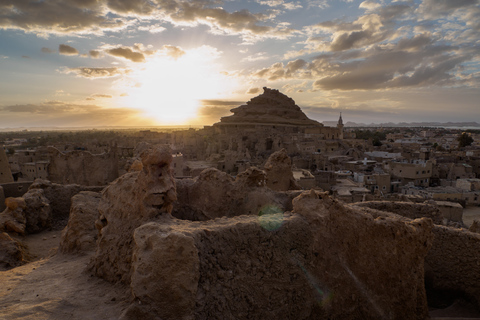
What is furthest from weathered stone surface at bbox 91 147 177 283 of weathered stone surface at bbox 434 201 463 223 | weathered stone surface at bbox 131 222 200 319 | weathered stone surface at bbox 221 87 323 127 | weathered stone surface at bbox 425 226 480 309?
weathered stone surface at bbox 221 87 323 127

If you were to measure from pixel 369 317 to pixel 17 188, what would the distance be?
13.5 meters

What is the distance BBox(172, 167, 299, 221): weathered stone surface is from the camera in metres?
7.68

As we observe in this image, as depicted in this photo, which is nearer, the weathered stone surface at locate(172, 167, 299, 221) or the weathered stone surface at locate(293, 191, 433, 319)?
the weathered stone surface at locate(293, 191, 433, 319)

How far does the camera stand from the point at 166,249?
13.1 ft

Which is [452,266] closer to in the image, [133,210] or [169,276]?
[169,276]

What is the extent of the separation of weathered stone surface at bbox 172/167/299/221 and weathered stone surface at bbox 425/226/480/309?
3.56m

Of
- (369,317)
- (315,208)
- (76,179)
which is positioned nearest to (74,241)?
(315,208)

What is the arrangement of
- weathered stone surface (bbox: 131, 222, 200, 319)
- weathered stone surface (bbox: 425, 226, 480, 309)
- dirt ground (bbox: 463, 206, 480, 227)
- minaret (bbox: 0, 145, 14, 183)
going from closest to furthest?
weathered stone surface (bbox: 131, 222, 200, 319)
weathered stone surface (bbox: 425, 226, 480, 309)
minaret (bbox: 0, 145, 14, 183)
dirt ground (bbox: 463, 206, 480, 227)

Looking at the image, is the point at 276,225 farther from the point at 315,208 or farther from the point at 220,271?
the point at 220,271

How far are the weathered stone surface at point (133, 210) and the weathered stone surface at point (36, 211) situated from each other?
18.3 feet

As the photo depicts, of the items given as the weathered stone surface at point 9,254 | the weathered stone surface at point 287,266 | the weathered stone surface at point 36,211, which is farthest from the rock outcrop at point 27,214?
the weathered stone surface at point 287,266

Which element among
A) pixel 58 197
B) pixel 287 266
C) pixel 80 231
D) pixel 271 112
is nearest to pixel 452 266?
pixel 287 266

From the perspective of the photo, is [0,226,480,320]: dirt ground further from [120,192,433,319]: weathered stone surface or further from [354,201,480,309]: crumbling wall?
[120,192,433,319]: weathered stone surface

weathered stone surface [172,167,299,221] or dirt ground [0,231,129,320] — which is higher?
weathered stone surface [172,167,299,221]
